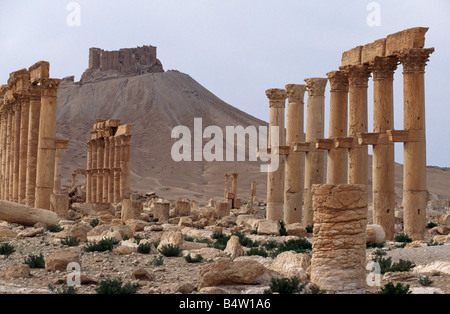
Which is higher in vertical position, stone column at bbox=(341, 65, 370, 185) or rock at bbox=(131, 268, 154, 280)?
stone column at bbox=(341, 65, 370, 185)

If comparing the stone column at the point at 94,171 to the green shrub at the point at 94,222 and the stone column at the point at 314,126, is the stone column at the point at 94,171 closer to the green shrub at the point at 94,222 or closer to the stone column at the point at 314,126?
the green shrub at the point at 94,222

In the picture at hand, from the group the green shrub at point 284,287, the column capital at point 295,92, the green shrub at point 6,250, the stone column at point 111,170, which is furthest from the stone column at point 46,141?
the green shrub at point 284,287

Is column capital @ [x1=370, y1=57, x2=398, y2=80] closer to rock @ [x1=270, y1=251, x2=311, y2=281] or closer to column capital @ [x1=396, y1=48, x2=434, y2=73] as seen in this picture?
column capital @ [x1=396, y1=48, x2=434, y2=73]

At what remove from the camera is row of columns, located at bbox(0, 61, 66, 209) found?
94.2 feet

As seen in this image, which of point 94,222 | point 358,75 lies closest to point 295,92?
point 358,75

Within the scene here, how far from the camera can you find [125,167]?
41406mm

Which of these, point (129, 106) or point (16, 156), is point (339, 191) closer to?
point (16, 156)

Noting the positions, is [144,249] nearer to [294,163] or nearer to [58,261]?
[58,261]

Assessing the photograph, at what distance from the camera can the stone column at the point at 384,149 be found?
886 inches

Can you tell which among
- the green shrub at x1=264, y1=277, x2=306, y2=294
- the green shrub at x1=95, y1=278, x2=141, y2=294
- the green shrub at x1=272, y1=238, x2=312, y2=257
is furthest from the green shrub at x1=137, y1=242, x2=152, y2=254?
the green shrub at x1=264, y1=277, x2=306, y2=294

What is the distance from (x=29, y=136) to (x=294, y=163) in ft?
41.2

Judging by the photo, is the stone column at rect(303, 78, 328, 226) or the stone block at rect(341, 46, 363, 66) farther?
the stone column at rect(303, 78, 328, 226)

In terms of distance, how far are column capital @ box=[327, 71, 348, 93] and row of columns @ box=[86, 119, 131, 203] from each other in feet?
60.2

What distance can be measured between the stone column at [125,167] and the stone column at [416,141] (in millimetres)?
22515
